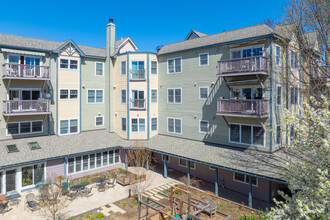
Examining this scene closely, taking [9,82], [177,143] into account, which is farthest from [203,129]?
[9,82]

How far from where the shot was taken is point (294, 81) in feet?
59.4

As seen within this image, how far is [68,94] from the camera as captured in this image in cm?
2145

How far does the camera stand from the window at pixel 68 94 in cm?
2108

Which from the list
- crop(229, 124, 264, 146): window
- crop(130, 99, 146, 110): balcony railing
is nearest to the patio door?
crop(130, 99, 146, 110): balcony railing

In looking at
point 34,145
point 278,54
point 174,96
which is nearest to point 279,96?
point 278,54

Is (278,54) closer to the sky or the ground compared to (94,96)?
closer to the sky

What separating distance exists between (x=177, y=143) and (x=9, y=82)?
1550cm

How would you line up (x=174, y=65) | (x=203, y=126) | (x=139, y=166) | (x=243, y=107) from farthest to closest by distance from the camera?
(x=174, y=65) → (x=203, y=126) → (x=139, y=166) → (x=243, y=107)

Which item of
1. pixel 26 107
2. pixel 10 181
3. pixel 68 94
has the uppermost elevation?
pixel 68 94

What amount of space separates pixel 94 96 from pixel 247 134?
1614cm

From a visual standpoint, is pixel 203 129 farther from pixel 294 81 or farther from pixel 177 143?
pixel 294 81

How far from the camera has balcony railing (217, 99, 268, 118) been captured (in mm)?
15469

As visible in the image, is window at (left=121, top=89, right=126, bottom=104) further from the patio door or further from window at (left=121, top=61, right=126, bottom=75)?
the patio door

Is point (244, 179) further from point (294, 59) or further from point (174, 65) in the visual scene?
point (174, 65)
